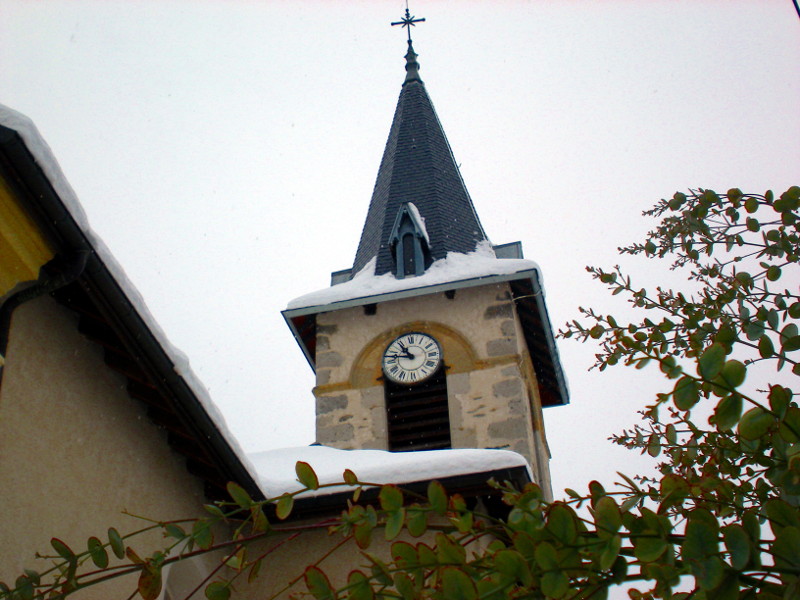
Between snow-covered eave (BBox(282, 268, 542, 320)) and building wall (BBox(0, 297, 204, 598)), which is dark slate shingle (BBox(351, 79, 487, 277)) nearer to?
snow-covered eave (BBox(282, 268, 542, 320))

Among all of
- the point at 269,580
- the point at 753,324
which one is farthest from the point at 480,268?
the point at 753,324

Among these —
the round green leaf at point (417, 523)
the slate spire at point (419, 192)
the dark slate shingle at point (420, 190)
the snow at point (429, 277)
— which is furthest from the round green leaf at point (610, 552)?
the dark slate shingle at point (420, 190)

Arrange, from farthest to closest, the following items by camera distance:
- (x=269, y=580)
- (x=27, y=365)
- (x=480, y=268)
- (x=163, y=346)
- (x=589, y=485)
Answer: (x=480, y=268) → (x=269, y=580) → (x=163, y=346) → (x=27, y=365) → (x=589, y=485)

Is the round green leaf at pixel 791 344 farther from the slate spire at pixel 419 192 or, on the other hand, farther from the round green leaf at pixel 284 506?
the slate spire at pixel 419 192

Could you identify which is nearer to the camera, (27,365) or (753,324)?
(753,324)

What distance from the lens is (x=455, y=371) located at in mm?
10680

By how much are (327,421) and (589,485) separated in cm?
912

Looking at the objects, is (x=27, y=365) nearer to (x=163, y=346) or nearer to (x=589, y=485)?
(x=163, y=346)

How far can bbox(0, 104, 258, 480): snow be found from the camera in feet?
11.0

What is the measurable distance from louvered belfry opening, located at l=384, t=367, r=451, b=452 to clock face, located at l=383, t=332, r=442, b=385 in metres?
0.09

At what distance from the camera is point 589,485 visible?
167cm

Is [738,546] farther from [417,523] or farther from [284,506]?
[284,506]

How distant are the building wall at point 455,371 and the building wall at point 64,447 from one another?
519cm

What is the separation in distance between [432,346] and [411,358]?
0.31m
